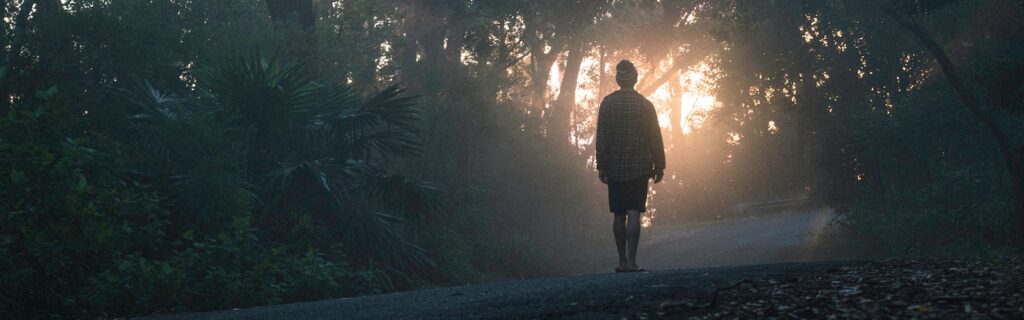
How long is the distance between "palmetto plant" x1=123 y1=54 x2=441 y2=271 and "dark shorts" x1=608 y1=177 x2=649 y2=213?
15.4ft

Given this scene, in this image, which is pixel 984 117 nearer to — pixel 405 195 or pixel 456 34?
pixel 405 195

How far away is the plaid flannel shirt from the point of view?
34.1 feet

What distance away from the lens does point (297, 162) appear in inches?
570

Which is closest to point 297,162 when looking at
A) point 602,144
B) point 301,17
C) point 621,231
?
point 602,144

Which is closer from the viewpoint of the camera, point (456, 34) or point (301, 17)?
point (301, 17)

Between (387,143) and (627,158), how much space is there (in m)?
6.18

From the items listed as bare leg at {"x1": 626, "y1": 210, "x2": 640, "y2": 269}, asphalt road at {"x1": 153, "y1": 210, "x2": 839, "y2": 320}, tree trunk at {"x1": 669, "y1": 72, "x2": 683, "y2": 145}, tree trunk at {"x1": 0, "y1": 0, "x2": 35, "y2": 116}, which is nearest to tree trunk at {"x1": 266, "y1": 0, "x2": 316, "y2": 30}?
tree trunk at {"x1": 0, "y1": 0, "x2": 35, "y2": 116}

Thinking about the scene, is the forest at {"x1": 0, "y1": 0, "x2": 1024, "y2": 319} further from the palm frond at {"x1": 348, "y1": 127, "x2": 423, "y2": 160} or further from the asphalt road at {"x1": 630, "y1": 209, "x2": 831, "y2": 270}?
the asphalt road at {"x1": 630, "y1": 209, "x2": 831, "y2": 270}

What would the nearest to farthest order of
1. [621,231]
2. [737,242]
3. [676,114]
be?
[621,231] < [737,242] < [676,114]

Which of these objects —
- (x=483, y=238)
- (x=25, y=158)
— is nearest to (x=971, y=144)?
(x=483, y=238)

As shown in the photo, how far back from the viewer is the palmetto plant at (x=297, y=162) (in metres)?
14.2

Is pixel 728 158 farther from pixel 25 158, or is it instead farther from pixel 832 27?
pixel 25 158

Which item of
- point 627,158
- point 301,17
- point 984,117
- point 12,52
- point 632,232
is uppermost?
point 301,17

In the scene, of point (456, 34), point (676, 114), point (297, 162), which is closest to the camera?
point (297, 162)
